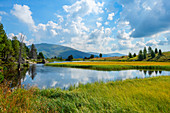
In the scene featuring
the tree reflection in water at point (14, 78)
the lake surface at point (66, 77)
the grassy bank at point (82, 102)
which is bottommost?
the lake surface at point (66, 77)

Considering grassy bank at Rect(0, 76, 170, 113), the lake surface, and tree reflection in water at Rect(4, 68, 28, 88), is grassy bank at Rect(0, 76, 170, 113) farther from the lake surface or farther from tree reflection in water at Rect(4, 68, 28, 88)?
tree reflection in water at Rect(4, 68, 28, 88)

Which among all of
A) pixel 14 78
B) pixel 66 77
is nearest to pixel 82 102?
pixel 66 77

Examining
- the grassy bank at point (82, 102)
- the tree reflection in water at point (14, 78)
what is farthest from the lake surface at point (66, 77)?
the grassy bank at point (82, 102)

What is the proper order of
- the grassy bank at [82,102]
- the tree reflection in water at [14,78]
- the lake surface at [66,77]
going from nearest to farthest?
1. the grassy bank at [82,102]
2. the tree reflection in water at [14,78]
3. the lake surface at [66,77]

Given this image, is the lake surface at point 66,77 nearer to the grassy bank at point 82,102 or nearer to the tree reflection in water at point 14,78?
the tree reflection in water at point 14,78

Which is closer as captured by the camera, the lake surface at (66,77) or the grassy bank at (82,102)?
the grassy bank at (82,102)

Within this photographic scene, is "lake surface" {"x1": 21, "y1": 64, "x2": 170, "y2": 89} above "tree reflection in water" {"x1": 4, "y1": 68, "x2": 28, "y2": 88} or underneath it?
underneath

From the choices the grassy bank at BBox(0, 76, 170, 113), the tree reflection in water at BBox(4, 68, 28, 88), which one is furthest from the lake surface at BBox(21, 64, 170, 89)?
the grassy bank at BBox(0, 76, 170, 113)

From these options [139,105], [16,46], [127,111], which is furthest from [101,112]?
[16,46]

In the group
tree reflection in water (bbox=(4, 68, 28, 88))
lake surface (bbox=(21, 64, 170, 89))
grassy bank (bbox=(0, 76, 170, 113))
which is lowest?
lake surface (bbox=(21, 64, 170, 89))

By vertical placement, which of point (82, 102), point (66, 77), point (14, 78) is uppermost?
point (82, 102)

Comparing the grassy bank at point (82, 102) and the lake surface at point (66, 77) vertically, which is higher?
the grassy bank at point (82, 102)

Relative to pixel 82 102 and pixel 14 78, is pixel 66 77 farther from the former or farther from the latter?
pixel 82 102

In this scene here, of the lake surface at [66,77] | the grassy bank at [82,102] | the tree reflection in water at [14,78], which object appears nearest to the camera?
the grassy bank at [82,102]
